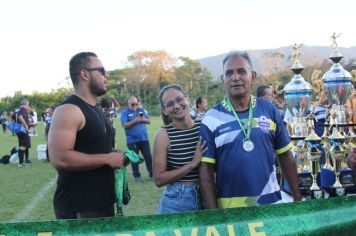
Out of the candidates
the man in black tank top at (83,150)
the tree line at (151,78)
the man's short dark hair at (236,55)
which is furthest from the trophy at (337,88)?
the tree line at (151,78)

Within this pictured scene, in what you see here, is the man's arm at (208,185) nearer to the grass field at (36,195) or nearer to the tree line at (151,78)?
the grass field at (36,195)

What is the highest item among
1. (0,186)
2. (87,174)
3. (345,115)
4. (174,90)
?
(174,90)

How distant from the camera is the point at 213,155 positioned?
2.62 m

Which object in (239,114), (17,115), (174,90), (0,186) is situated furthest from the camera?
(17,115)

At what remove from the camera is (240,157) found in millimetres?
2518

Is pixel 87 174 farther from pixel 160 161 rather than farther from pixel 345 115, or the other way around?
pixel 345 115

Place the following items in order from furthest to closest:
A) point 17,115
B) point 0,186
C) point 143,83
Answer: point 143,83 → point 17,115 → point 0,186

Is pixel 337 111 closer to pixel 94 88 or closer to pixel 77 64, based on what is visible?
pixel 94 88

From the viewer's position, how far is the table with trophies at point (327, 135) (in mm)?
3150

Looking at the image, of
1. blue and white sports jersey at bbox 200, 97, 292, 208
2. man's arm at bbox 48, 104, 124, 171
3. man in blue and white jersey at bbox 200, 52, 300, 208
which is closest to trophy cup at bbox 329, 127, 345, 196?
man in blue and white jersey at bbox 200, 52, 300, 208

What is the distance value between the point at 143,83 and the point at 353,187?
8434cm

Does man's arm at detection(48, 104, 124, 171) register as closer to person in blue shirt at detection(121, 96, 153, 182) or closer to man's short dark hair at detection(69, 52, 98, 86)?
man's short dark hair at detection(69, 52, 98, 86)

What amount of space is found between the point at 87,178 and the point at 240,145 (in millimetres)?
966

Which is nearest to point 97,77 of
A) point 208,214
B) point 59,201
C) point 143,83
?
point 59,201
